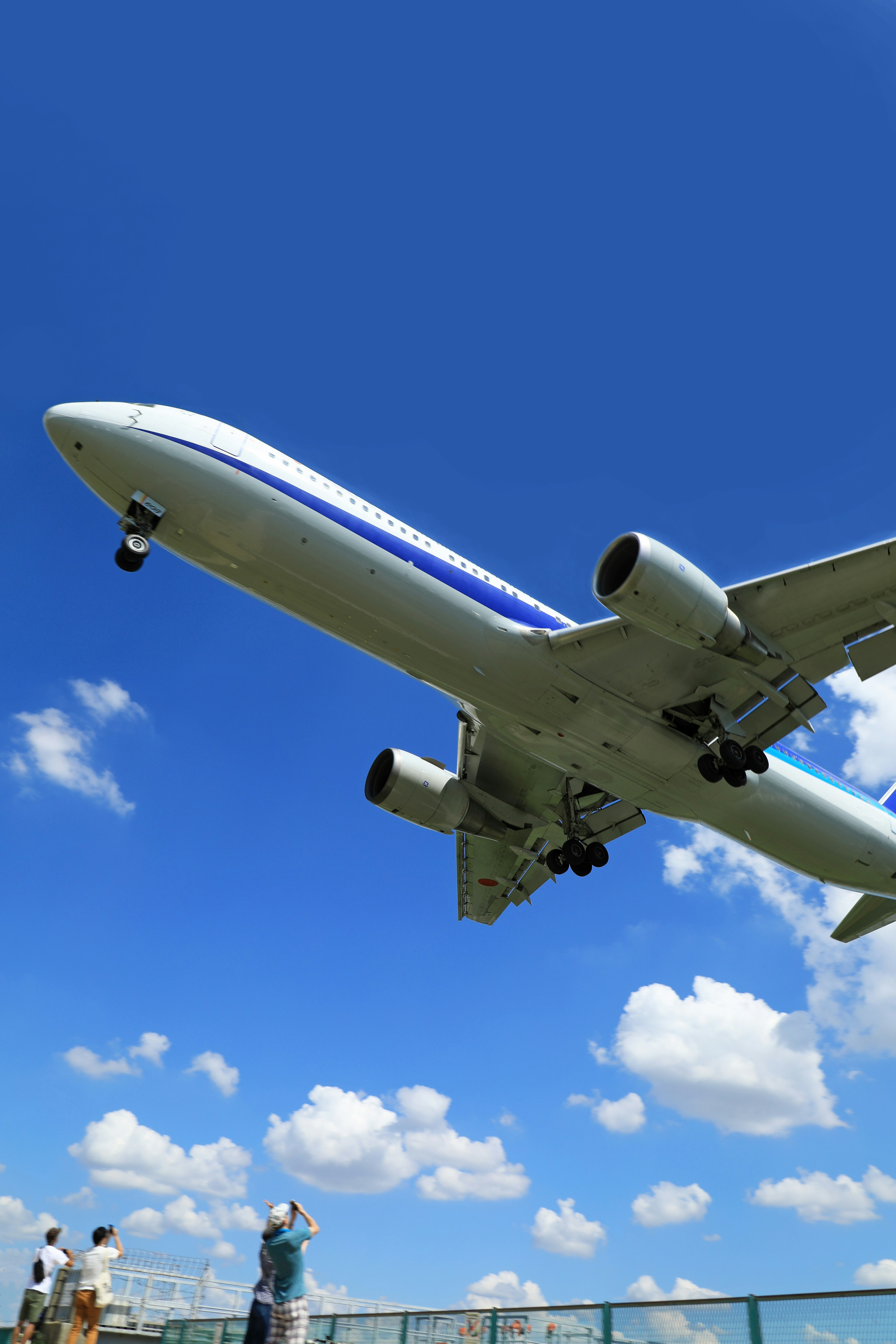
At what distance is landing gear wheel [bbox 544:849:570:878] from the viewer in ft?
78.0

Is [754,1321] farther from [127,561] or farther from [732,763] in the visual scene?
[127,561]

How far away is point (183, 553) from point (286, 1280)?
1240cm

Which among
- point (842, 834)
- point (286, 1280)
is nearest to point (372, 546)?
point (286, 1280)

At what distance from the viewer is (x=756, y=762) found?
18.8m

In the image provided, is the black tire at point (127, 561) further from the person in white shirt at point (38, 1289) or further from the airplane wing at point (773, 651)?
the person in white shirt at point (38, 1289)

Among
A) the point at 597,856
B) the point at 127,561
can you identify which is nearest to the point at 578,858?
the point at 597,856

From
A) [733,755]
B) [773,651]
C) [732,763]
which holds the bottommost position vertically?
[732,763]

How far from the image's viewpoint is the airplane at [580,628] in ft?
51.4

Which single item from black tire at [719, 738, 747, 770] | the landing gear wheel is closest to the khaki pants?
black tire at [719, 738, 747, 770]

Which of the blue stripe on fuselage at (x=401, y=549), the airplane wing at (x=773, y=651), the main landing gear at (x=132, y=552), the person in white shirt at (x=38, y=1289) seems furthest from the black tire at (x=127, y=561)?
the person in white shirt at (x=38, y=1289)

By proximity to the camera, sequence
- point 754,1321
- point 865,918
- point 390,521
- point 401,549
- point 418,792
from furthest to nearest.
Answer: point 865,918, point 418,792, point 390,521, point 401,549, point 754,1321

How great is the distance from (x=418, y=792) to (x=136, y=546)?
10098 mm

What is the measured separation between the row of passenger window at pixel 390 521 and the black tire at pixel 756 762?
20.7 ft

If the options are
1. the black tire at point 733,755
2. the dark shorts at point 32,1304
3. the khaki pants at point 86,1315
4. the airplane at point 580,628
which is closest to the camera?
the khaki pants at point 86,1315
